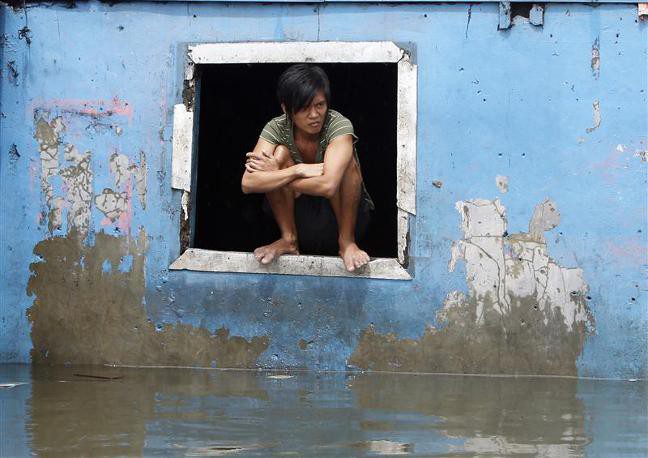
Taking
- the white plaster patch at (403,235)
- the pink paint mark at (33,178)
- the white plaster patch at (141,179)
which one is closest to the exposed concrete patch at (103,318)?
the white plaster patch at (141,179)

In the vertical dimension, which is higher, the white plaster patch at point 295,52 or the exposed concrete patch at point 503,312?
the white plaster patch at point 295,52

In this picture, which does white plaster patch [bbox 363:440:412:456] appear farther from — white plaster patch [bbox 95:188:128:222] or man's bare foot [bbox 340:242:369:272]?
white plaster patch [bbox 95:188:128:222]

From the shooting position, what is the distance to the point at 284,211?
275 inches

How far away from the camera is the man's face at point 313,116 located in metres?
6.79

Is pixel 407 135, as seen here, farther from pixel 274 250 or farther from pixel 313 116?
pixel 274 250

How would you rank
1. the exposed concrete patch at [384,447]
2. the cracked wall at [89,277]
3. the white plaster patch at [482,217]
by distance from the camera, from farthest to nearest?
the cracked wall at [89,277]
the white plaster patch at [482,217]
the exposed concrete patch at [384,447]

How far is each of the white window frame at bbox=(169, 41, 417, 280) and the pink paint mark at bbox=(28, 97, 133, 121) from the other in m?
0.34

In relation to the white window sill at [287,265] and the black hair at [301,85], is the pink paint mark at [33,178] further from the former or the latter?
the black hair at [301,85]

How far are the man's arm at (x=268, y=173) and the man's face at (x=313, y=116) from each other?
283 mm

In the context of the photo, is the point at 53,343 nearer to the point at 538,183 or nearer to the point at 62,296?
the point at 62,296

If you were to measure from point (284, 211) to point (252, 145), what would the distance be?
2.44 meters

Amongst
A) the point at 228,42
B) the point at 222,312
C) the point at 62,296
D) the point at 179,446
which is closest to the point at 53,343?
the point at 62,296

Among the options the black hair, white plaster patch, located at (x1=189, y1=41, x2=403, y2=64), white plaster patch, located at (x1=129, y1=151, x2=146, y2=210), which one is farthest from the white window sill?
white plaster patch, located at (x1=189, y1=41, x2=403, y2=64)

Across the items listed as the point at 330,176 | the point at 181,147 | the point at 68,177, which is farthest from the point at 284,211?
the point at 68,177
